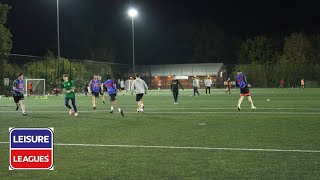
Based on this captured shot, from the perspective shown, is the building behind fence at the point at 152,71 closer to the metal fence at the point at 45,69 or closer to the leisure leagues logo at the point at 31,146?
the metal fence at the point at 45,69

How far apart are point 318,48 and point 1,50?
7209 centimetres

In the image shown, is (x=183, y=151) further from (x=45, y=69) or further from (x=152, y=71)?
(x=152, y=71)

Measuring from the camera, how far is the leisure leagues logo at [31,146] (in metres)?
4.01

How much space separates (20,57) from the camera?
60.9 meters

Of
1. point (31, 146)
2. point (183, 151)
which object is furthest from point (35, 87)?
point (31, 146)

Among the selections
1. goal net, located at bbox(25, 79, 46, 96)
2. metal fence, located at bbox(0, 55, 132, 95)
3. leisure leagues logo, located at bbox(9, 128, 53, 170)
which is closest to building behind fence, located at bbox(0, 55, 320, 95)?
metal fence, located at bbox(0, 55, 132, 95)

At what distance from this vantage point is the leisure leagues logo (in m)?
4.01

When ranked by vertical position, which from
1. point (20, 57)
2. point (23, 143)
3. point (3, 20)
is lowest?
point (23, 143)

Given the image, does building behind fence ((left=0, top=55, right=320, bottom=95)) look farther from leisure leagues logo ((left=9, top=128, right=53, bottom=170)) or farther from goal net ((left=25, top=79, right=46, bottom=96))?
leisure leagues logo ((left=9, top=128, right=53, bottom=170))

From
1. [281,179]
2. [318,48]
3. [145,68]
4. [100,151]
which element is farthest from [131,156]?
[318,48]

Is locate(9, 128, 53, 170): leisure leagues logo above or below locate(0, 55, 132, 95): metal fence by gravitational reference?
below

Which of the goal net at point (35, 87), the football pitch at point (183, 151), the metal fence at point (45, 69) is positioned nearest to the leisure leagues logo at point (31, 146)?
the football pitch at point (183, 151)

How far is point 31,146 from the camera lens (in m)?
4.01

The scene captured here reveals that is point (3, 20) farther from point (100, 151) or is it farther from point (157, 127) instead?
point (100, 151)
